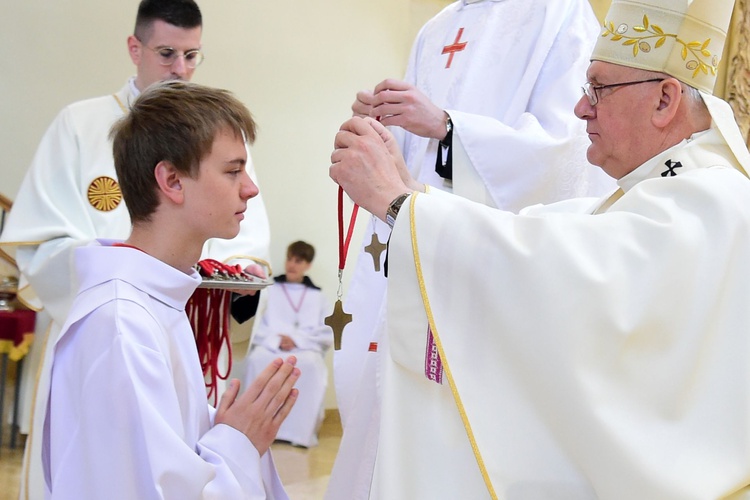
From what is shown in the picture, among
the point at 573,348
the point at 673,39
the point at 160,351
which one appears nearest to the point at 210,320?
the point at 160,351

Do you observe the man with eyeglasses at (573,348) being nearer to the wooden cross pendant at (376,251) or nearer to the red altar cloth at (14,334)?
the wooden cross pendant at (376,251)

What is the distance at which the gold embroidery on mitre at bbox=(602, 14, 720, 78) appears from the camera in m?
2.17

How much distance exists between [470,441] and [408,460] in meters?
0.15

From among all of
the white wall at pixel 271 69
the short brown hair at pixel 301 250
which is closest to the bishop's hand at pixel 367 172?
the white wall at pixel 271 69

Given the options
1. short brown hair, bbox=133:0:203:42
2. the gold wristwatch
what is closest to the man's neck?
the gold wristwatch

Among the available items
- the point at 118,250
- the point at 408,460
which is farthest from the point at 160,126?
the point at 408,460

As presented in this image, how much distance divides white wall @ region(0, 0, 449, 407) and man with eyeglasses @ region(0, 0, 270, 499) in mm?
3198

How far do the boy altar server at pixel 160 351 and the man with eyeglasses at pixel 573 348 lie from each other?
0.37 m

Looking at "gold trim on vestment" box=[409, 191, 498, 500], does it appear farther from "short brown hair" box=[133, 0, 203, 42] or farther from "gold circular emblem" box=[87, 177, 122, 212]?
"short brown hair" box=[133, 0, 203, 42]

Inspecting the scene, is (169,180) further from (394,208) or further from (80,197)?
(80,197)

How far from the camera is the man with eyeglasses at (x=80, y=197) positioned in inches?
136

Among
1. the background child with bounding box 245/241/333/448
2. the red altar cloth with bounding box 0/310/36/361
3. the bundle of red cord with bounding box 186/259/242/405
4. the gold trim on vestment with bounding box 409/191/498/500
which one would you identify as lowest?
the background child with bounding box 245/241/333/448

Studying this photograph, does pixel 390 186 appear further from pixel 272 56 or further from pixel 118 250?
pixel 272 56

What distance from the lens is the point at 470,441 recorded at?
1.83m
